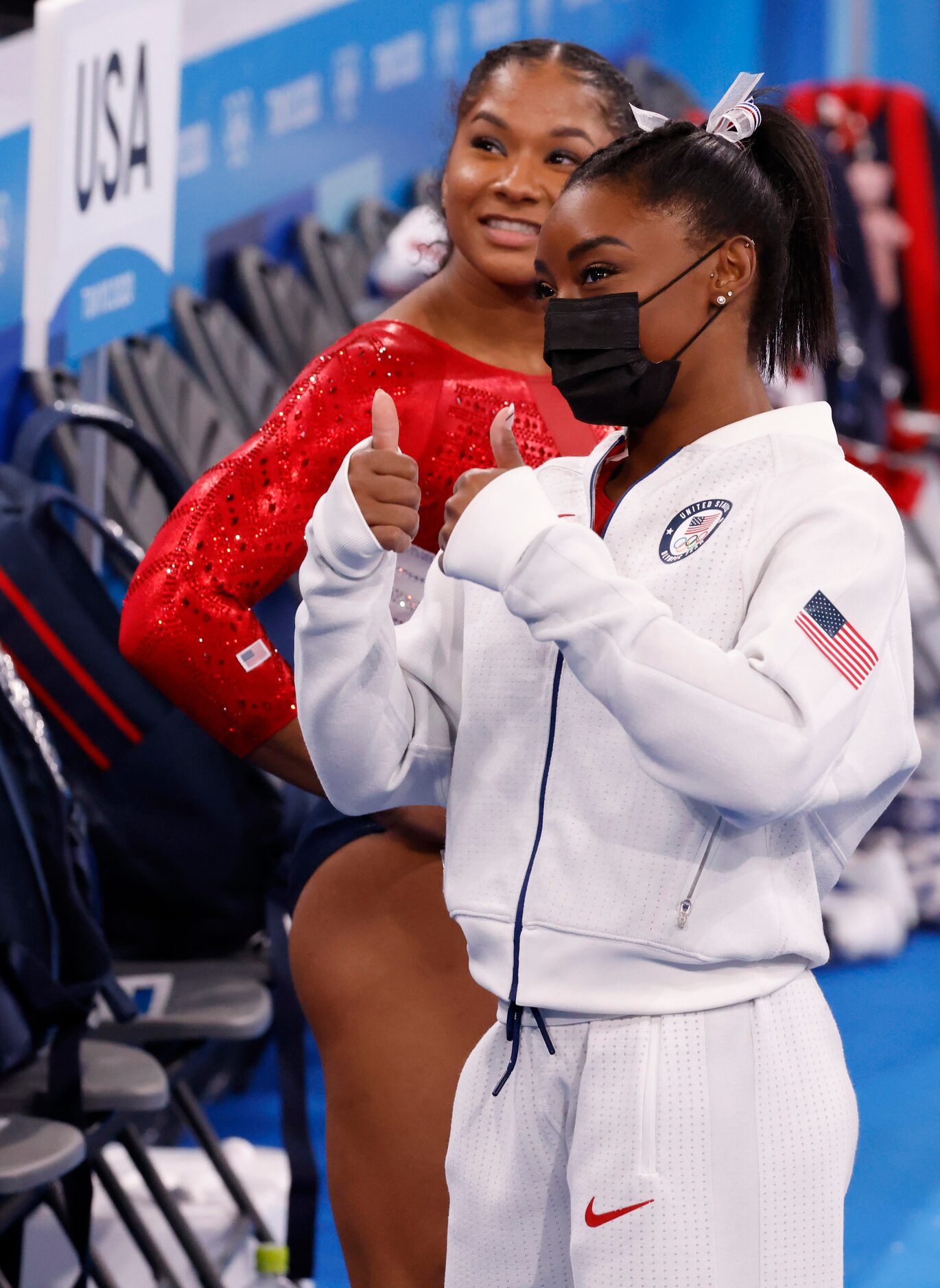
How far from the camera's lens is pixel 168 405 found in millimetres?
3650

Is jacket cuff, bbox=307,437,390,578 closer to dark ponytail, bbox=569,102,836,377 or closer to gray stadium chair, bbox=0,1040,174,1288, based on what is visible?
dark ponytail, bbox=569,102,836,377

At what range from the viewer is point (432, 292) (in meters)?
1.83

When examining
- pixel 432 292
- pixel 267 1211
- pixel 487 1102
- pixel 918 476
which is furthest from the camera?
pixel 918 476

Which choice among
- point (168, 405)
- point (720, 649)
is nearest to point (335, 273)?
point (168, 405)

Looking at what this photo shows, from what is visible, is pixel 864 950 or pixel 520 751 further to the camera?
pixel 864 950

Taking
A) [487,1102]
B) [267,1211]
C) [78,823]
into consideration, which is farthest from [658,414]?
[267,1211]

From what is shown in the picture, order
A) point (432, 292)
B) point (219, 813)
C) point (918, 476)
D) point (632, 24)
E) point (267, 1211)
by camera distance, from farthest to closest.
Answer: point (632, 24) → point (918, 476) → point (267, 1211) → point (219, 813) → point (432, 292)

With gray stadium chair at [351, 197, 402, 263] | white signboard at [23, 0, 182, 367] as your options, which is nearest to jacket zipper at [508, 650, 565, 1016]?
white signboard at [23, 0, 182, 367]

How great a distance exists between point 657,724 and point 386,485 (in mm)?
285

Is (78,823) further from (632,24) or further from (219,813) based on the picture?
(632,24)

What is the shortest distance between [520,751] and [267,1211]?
1.89 metres

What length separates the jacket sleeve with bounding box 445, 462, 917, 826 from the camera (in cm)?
111

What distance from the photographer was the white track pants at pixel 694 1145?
1.17m

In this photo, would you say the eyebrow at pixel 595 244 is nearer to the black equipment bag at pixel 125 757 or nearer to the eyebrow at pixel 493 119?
the eyebrow at pixel 493 119
